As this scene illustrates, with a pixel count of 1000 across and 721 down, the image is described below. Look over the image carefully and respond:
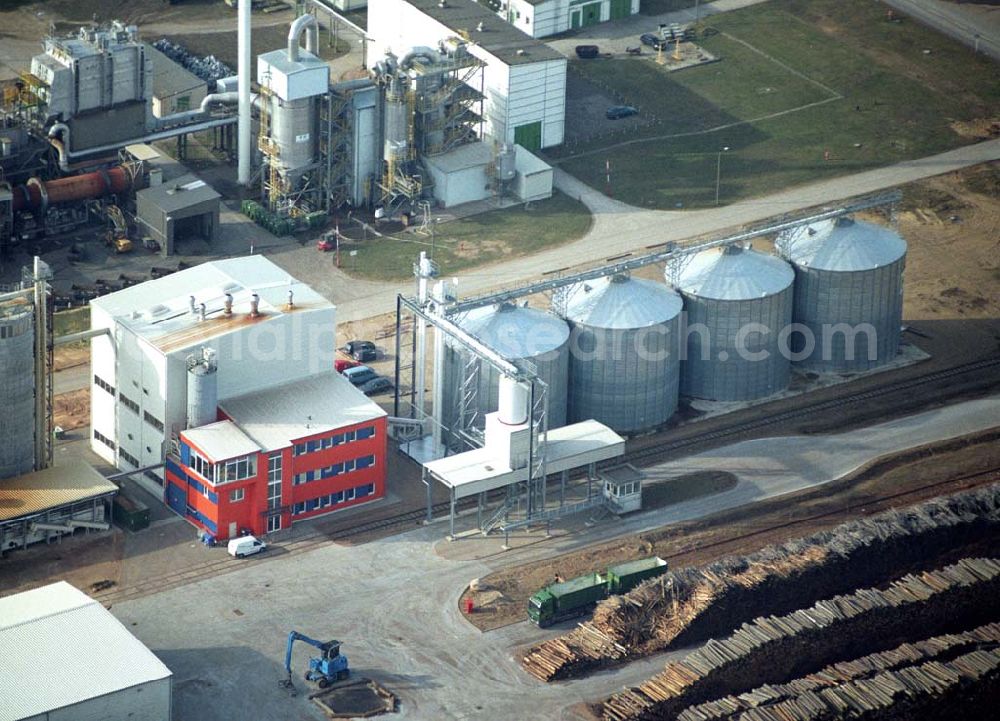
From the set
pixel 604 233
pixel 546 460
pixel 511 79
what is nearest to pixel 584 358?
pixel 546 460

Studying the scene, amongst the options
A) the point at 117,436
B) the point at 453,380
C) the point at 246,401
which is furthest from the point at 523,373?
the point at 117,436

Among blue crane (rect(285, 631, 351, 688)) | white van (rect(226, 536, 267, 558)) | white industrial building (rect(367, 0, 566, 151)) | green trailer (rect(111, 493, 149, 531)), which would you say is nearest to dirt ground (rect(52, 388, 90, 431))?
green trailer (rect(111, 493, 149, 531))

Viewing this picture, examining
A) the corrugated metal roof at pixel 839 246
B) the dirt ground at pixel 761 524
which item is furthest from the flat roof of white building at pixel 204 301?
the corrugated metal roof at pixel 839 246

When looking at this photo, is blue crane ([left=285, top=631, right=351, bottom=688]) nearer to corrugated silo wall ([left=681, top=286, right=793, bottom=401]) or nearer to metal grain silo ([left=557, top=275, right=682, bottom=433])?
metal grain silo ([left=557, top=275, right=682, bottom=433])

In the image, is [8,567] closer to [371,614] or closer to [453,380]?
[371,614]

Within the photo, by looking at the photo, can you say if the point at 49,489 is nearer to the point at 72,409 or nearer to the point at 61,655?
the point at 72,409

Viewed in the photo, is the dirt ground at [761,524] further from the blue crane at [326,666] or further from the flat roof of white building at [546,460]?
the blue crane at [326,666]
